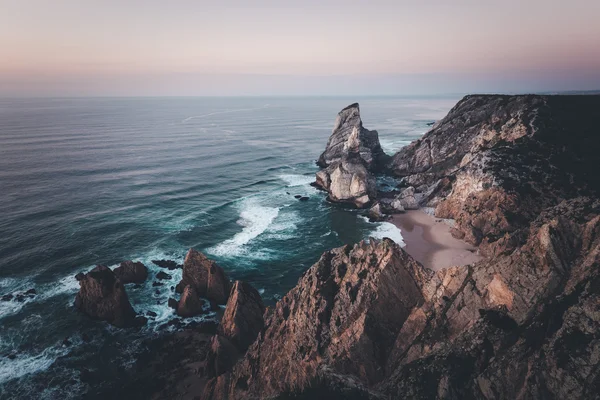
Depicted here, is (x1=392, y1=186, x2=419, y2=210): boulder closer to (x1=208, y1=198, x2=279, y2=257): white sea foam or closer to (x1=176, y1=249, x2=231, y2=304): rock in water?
(x1=208, y1=198, x2=279, y2=257): white sea foam

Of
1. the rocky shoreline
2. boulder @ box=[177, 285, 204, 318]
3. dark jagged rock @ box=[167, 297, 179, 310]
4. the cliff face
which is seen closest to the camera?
the cliff face

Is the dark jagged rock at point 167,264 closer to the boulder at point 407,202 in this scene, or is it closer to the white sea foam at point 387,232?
the white sea foam at point 387,232

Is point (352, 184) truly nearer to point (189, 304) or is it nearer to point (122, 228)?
point (189, 304)

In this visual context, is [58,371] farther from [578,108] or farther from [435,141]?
[578,108]

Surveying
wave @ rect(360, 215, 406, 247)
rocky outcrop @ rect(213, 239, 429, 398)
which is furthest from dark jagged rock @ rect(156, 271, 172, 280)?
wave @ rect(360, 215, 406, 247)

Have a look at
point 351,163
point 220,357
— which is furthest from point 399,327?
point 351,163

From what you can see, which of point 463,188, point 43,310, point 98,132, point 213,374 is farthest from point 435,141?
point 98,132
